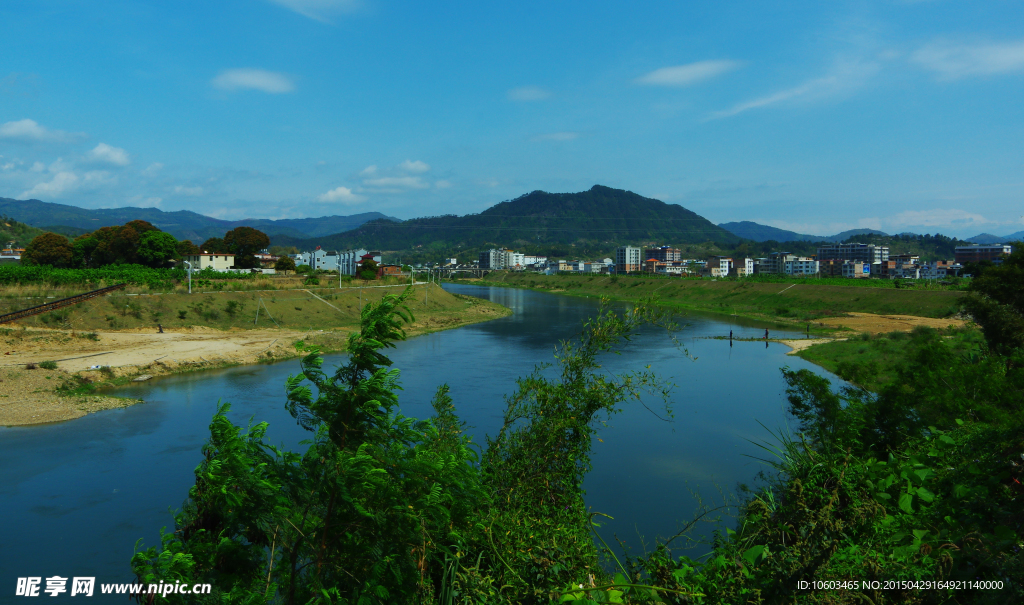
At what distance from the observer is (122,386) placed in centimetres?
2066

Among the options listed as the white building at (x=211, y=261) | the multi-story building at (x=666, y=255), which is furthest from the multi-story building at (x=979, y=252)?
the white building at (x=211, y=261)

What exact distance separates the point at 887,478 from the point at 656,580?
2.42 meters

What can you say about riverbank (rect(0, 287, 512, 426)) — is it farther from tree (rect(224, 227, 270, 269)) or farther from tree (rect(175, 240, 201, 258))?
tree (rect(224, 227, 270, 269))

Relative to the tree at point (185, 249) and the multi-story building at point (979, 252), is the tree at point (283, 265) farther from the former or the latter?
the multi-story building at point (979, 252)

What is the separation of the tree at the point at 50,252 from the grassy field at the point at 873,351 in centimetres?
5110

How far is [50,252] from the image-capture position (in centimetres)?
4388

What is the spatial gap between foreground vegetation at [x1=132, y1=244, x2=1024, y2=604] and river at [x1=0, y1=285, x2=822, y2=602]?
592cm

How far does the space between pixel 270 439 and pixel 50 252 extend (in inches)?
1868

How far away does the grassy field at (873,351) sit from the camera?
20831mm

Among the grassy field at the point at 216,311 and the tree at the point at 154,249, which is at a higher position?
the tree at the point at 154,249

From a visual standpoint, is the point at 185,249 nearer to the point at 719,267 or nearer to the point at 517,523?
the point at 517,523

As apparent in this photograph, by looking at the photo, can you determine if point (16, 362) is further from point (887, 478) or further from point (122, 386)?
point (887, 478)

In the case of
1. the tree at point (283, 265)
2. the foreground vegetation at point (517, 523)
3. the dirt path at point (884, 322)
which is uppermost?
the tree at point (283, 265)

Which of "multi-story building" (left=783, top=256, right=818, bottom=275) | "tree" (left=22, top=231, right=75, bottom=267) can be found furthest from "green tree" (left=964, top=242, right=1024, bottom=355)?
"multi-story building" (left=783, top=256, right=818, bottom=275)
